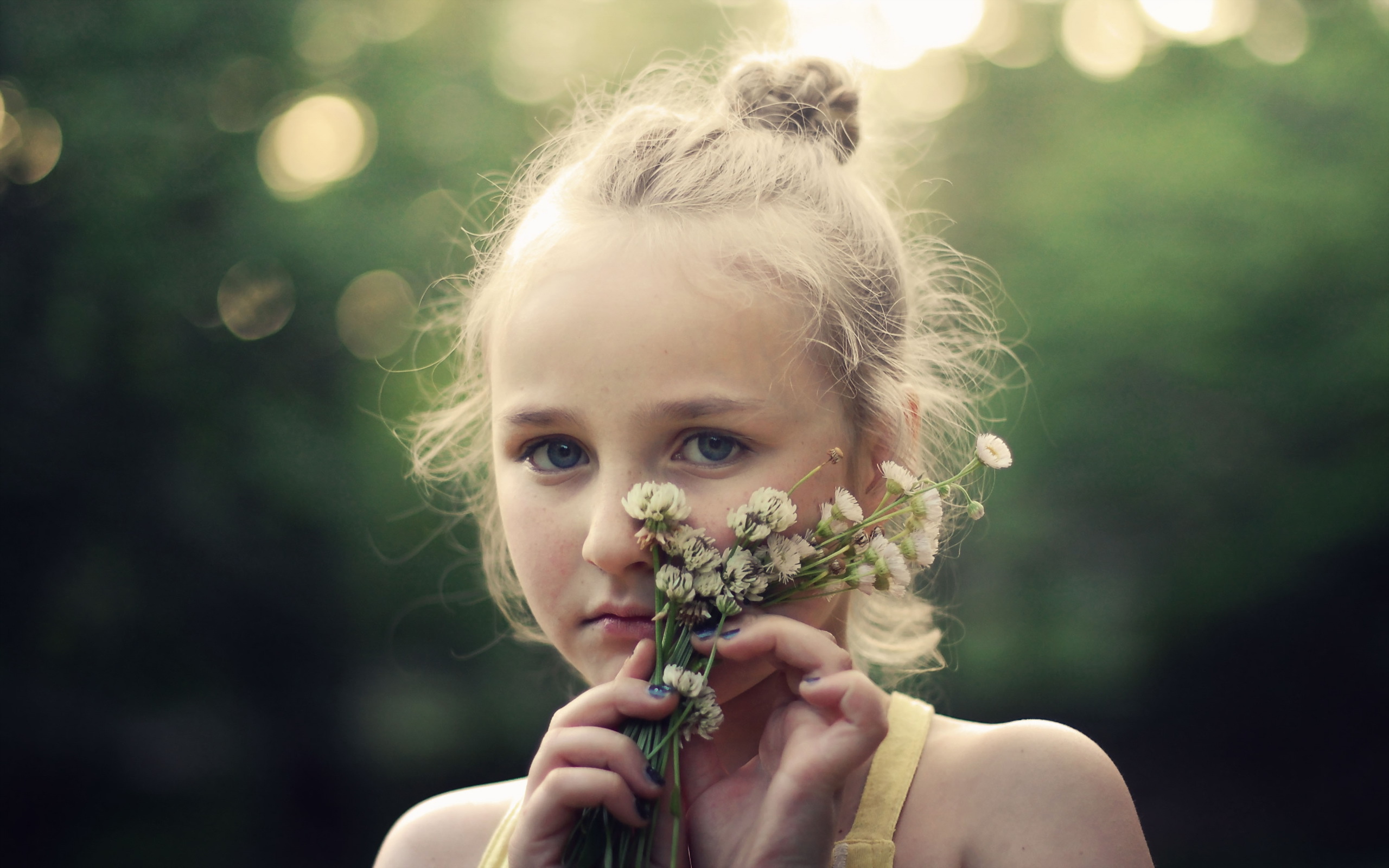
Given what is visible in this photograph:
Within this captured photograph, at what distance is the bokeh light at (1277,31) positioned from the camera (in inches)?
144

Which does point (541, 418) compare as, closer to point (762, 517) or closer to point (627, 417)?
point (627, 417)

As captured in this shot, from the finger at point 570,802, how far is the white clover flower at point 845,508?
46 centimetres

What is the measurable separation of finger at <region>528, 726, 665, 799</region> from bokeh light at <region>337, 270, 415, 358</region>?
2.89m

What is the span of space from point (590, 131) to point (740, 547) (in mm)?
1058

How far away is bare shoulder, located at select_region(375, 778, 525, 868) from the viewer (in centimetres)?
175

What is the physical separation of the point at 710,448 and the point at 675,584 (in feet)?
0.76

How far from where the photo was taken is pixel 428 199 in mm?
3852

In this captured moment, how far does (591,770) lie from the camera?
119 centimetres

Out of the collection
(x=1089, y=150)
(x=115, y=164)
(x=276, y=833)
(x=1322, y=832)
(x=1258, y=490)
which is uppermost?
(x=115, y=164)

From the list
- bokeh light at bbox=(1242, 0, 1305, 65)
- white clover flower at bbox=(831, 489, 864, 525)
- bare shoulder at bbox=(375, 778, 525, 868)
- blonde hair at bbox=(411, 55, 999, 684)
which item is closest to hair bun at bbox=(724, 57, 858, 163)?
blonde hair at bbox=(411, 55, 999, 684)

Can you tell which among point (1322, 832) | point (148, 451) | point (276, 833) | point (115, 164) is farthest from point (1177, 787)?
point (115, 164)

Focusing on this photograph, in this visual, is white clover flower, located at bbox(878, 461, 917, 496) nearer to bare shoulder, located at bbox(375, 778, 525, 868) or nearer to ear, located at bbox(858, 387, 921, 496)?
ear, located at bbox(858, 387, 921, 496)

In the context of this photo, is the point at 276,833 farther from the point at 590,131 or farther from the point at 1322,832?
the point at 1322,832

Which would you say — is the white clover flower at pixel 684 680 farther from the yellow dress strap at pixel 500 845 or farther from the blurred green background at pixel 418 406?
the blurred green background at pixel 418 406
